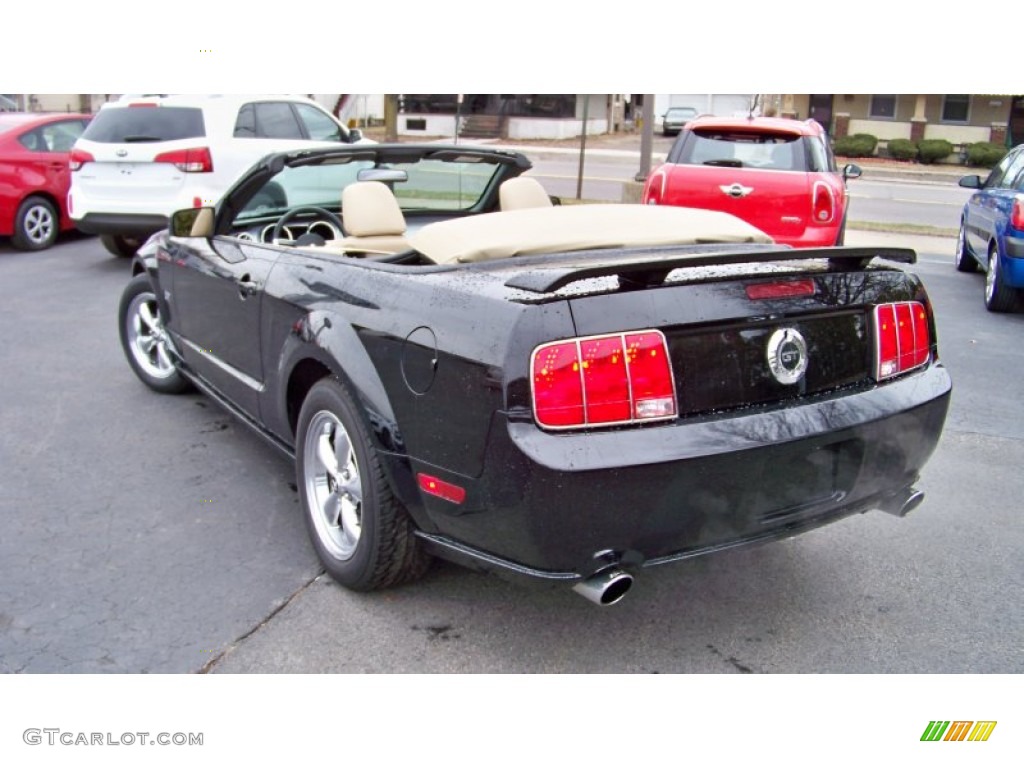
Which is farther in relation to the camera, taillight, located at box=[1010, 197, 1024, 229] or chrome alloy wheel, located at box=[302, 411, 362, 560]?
taillight, located at box=[1010, 197, 1024, 229]

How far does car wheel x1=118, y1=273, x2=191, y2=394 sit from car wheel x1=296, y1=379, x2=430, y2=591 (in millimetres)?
2208

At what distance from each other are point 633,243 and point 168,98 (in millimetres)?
5830

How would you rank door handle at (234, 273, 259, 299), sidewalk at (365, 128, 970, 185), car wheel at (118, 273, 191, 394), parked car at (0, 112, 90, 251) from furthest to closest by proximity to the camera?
sidewalk at (365, 128, 970, 185), parked car at (0, 112, 90, 251), car wheel at (118, 273, 191, 394), door handle at (234, 273, 259, 299)

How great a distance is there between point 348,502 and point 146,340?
2.78m

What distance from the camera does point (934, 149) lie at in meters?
22.6

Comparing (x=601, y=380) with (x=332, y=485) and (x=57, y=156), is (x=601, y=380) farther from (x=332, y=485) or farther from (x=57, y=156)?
(x=57, y=156)

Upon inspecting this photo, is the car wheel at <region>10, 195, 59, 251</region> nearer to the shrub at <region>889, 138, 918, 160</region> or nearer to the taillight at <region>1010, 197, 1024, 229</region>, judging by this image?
the taillight at <region>1010, 197, 1024, 229</region>

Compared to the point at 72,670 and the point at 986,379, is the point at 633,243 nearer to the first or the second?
the point at 72,670

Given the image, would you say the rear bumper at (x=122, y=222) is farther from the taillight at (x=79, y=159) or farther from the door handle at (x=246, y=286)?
the door handle at (x=246, y=286)

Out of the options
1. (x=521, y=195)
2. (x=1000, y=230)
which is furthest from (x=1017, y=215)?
(x=521, y=195)

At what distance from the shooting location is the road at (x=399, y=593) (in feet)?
9.39

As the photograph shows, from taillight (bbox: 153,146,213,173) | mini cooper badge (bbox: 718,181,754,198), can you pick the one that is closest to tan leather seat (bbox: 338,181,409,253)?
taillight (bbox: 153,146,213,173)

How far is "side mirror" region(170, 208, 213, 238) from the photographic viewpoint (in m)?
4.40

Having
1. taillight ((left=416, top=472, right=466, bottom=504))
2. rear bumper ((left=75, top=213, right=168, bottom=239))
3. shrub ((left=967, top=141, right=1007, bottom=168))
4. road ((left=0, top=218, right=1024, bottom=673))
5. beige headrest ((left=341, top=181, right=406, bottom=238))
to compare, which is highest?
shrub ((left=967, top=141, right=1007, bottom=168))
